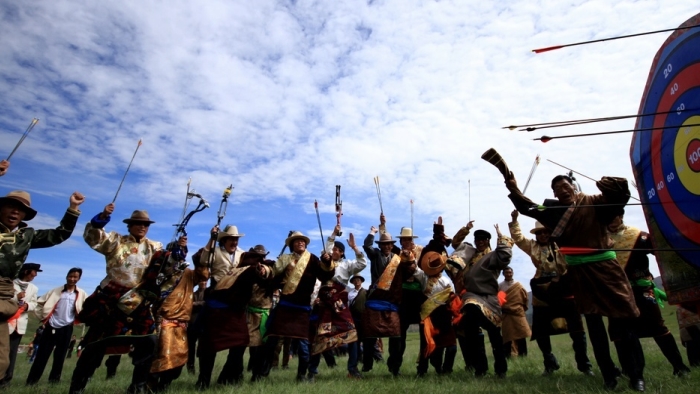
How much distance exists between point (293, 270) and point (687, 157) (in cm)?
469

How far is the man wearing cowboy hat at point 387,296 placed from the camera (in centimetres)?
662

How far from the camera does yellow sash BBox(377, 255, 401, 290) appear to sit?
22.5ft

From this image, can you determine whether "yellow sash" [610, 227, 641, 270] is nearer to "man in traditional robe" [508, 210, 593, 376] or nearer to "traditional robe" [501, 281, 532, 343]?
"man in traditional robe" [508, 210, 593, 376]

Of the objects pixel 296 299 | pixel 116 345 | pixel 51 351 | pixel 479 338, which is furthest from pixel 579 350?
pixel 51 351

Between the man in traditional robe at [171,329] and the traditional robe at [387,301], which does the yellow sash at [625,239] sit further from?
the man in traditional robe at [171,329]

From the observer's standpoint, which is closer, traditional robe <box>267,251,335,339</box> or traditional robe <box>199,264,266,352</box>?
traditional robe <box>199,264,266,352</box>

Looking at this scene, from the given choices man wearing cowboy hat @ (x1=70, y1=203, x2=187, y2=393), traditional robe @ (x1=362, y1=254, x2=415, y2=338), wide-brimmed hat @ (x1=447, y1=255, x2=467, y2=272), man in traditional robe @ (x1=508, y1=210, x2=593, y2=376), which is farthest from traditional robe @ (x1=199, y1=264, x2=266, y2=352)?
man in traditional robe @ (x1=508, y1=210, x2=593, y2=376)

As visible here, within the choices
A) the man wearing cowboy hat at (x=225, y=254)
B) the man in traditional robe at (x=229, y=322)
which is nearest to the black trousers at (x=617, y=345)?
the man in traditional robe at (x=229, y=322)

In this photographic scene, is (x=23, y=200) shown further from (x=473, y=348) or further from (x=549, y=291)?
(x=549, y=291)

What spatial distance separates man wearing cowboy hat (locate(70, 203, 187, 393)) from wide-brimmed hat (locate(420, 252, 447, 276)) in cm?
391

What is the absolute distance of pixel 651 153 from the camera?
4.38 metres

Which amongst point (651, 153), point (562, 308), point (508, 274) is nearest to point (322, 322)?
point (562, 308)

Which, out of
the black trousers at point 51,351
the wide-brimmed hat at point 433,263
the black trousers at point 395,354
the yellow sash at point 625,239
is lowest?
the black trousers at point 51,351

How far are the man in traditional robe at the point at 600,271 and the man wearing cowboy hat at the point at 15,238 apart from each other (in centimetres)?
483
